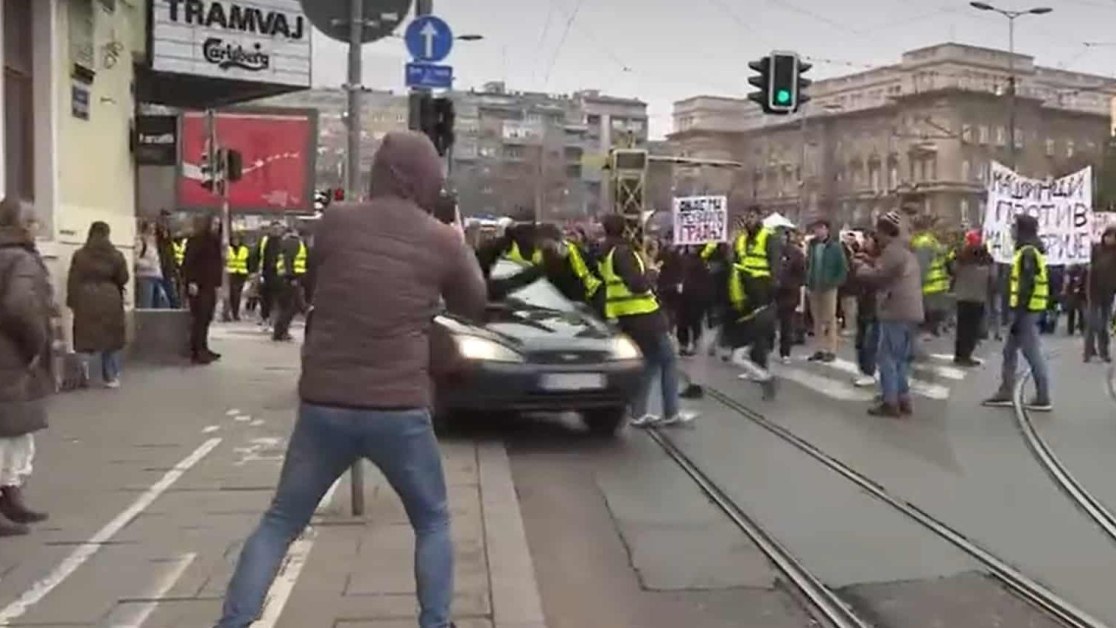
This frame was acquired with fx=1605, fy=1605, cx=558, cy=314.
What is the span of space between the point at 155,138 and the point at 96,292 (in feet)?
15.5

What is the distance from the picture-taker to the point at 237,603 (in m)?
5.42

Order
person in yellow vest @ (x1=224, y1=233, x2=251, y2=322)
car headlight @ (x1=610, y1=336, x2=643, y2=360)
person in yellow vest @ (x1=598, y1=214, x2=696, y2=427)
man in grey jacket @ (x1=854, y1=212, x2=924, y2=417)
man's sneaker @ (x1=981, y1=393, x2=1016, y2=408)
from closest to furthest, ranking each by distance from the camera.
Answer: car headlight @ (x1=610, y1=336, x2=643, y2=360), person in yellow vest @ (x1=598, y1=214, x2=696, y2=427), man in grey jacket @ (x1=854, y1=212, x2=924, y2=417), man's sneaker @ (x1=981, y1=393, x2=1016, y2=408), person in yellow vest @ (x1=224, y1=233, x2=251, y2=322)

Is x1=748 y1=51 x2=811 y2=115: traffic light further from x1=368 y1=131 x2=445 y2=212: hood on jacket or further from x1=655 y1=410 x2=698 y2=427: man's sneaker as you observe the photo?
x1=368 y1=131 x2=445 y2=212: hood on jacket

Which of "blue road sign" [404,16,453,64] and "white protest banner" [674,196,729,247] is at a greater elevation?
"blue road sign" [404,16,453,64]

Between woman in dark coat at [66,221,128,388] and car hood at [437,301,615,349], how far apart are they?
4.22 metres

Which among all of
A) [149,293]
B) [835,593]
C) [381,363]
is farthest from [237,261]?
[381,363]

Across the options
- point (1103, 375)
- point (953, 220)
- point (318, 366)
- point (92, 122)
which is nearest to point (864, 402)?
point (1103, 375)

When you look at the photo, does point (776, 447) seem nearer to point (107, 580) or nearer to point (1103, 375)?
point (107, 580)

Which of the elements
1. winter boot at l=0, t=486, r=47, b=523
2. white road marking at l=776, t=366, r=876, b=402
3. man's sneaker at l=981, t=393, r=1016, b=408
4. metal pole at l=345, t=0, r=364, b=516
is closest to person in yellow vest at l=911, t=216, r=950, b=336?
white road marking at l=776, t=366, r=876, b=402

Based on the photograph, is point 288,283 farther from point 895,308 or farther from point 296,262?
point 895,308

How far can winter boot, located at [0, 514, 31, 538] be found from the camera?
8.27 meters

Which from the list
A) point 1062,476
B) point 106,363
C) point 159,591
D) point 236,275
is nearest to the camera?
point 159,591

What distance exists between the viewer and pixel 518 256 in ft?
50.7

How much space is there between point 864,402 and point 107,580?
963 centimetres
